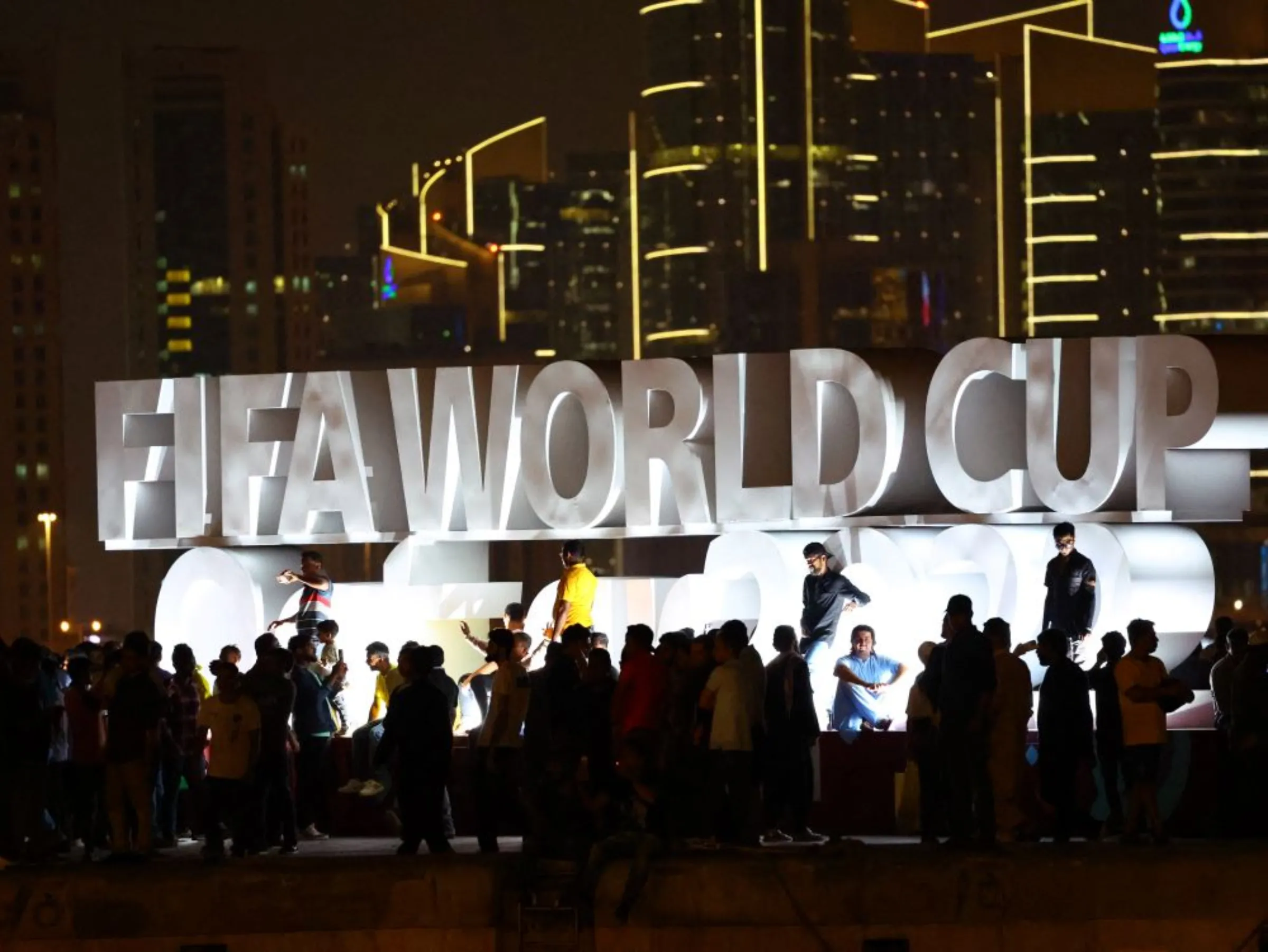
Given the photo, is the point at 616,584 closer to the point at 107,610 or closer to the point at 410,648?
the point at 410,648

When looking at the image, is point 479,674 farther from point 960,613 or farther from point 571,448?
point 960,613

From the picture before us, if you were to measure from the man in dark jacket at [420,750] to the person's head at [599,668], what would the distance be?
1.03 m

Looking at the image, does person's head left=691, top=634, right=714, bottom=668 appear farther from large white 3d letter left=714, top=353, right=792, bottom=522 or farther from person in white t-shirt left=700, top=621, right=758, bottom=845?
large white 3d letter left=714, top=353, right=792, bottom=522

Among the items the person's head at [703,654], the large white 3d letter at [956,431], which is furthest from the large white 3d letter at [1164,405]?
the person's head at [703,654]

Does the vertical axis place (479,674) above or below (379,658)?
below

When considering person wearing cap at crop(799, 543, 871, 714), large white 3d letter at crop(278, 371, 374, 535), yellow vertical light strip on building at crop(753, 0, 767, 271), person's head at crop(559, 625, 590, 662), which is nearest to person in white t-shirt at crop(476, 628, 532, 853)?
person's head at crop(559, 625, 590, 662)

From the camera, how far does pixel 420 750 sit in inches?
738

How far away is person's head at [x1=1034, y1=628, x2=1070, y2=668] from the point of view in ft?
60.8

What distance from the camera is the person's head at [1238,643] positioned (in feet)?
63.6

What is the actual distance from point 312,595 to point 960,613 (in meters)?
8.36

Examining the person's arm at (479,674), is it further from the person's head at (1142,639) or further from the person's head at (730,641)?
the person's head at (1142,639)

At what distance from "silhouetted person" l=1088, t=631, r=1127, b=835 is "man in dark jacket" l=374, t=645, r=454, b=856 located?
447 centimetres

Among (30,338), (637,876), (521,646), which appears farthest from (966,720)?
(30,338)

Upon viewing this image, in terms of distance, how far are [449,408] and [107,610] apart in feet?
129
